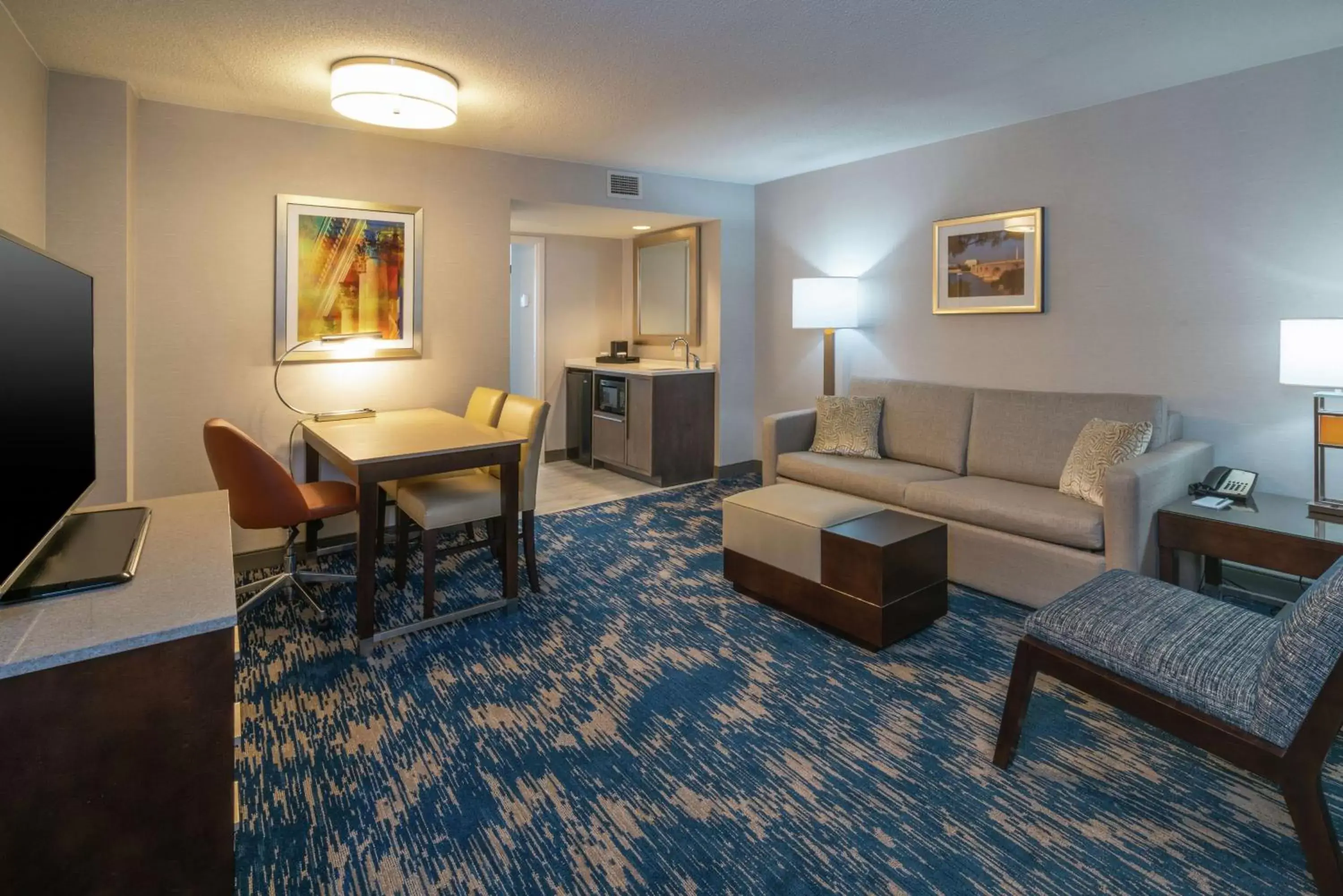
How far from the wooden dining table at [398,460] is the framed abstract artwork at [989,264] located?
2816 millimetres

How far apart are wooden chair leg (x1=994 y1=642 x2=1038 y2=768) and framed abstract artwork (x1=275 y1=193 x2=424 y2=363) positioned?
11.5ft

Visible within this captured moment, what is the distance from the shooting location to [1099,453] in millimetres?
3146

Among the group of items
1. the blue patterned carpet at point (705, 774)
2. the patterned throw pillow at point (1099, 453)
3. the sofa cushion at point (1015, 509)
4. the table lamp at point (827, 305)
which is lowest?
the blue patterned carpet at point (705, 774)

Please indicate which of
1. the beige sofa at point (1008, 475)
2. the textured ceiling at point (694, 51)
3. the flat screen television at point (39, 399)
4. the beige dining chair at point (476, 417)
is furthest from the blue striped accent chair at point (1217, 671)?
the beige dining chair at point (476, 417)

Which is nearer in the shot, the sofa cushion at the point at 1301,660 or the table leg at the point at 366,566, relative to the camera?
the sofa cushion at the point at 1301,660

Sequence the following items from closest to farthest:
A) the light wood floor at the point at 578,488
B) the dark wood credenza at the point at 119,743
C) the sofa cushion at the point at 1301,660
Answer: the dark wood credenza at the point at 119,743, the sofa cushion at the point at 1301,660, the light wood floor at the point at 578,488

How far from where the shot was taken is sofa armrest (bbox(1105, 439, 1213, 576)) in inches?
106

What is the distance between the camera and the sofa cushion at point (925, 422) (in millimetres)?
3992

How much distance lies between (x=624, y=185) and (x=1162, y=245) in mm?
3250

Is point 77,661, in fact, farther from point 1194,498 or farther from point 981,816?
point 1194,498

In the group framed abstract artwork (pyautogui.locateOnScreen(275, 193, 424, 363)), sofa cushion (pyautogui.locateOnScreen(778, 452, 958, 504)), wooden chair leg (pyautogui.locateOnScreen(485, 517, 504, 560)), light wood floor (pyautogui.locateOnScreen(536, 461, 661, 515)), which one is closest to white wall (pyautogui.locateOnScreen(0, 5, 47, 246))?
framed abstract artwork (pyautogui.locateOnScreen(275, 193, 424, 363))

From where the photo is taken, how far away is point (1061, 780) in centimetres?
192

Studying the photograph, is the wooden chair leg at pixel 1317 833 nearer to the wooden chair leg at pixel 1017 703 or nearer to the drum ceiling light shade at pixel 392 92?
the wooden chair leg at pixel 1017 703

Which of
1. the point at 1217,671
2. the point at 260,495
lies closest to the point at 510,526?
the point at 260,495
